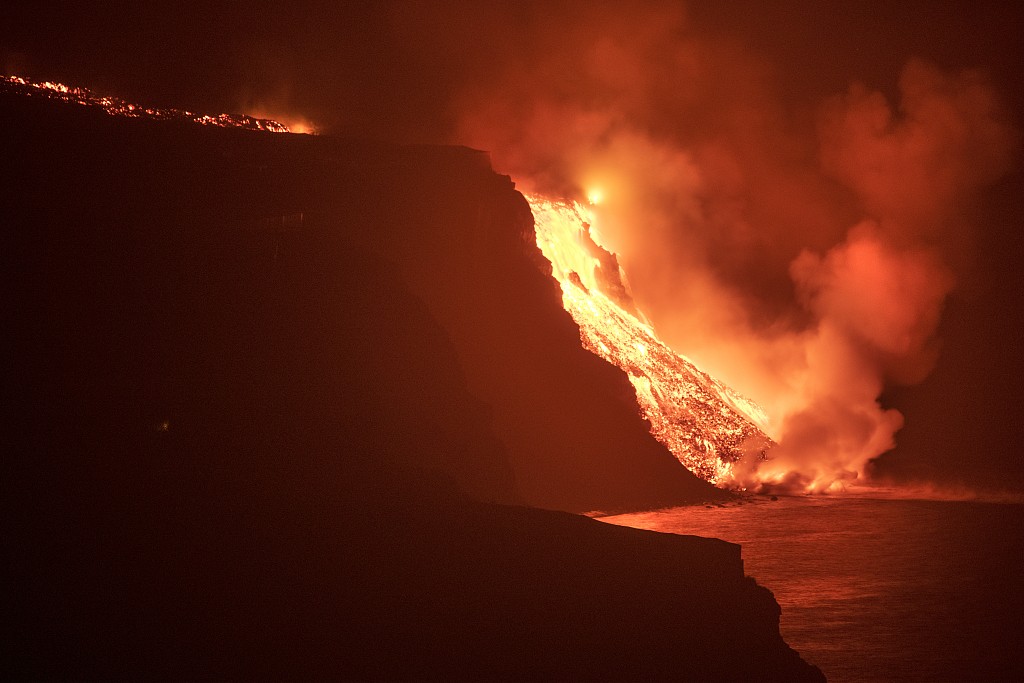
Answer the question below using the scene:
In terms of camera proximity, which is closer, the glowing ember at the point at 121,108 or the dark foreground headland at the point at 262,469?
the dark foreground headland at the point at 262,469

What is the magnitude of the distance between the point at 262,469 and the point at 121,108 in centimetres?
2856

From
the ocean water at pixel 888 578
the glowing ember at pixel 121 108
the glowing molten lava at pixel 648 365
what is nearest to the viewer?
the ocean water at pixel 888 578

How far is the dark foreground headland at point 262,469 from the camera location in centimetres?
1802

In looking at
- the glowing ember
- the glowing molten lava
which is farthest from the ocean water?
the glowing ember

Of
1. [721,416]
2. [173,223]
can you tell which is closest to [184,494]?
[173,223]

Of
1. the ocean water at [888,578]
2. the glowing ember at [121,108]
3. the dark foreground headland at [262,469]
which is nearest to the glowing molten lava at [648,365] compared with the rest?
the ocean water at [888,578]

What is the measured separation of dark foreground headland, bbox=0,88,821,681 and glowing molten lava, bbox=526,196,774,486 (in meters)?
15.7

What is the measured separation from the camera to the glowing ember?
1566 inches

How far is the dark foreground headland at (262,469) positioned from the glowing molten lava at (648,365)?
15715 millimetres

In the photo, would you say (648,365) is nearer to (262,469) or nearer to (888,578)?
(888,578)

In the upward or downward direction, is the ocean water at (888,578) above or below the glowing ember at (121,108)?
below

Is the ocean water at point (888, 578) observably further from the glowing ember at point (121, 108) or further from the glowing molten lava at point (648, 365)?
the glowing ember at point (121, 108)

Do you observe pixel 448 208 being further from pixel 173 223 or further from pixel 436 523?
pixel 436 523

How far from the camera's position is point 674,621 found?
21.2 m
